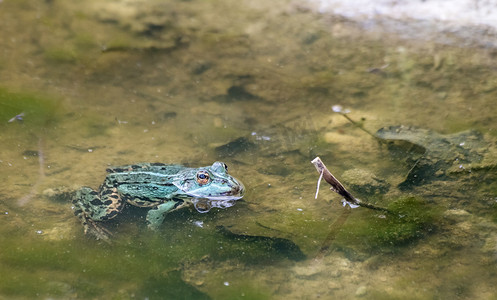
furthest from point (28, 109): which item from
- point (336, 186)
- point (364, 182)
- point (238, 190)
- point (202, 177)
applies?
point (364, 182)

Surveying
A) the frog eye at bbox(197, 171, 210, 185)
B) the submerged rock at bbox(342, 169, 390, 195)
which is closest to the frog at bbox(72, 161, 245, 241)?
the frog eye at bbox(197, 171, 210, 185)

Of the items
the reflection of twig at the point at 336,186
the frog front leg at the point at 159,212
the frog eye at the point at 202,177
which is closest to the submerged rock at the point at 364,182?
the reflection of twig at the point at 336,186

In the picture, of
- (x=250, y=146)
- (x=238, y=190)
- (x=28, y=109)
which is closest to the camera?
(x=238, y=190)

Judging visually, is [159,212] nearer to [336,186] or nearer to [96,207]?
[96,207]

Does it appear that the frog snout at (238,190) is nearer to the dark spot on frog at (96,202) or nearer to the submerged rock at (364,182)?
the submerged rock at (364,182)

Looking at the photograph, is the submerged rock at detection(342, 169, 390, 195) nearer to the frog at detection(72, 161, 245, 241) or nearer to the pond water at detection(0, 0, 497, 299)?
the pond water at detection(0, 0, 497, 299)

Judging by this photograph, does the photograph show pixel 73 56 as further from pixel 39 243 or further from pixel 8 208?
pixel 39 243

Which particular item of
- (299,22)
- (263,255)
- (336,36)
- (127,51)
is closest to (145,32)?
(127,51)
